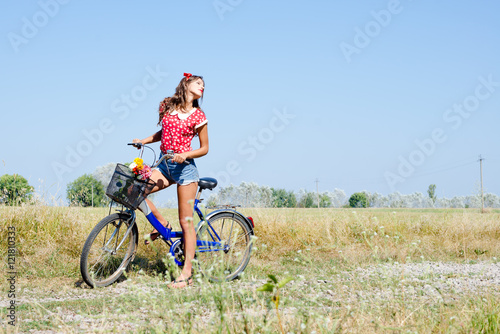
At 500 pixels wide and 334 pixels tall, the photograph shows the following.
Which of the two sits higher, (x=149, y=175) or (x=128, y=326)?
(x=149, y=175)

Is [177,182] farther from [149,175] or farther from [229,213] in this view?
[229,213]

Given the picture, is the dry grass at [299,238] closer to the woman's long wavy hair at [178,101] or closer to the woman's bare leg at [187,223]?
the woman's bare leg at [187,223]

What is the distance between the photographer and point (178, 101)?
4.98m

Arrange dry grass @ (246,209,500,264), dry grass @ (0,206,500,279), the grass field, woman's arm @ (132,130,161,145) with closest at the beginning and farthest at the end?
the grass field
woman's arm @ (132,130,161,145)
dry grass @ (0,206,500,279)
dry grass @ (246,209,500,264)

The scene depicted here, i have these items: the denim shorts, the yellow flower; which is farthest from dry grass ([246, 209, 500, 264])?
the yellow flower

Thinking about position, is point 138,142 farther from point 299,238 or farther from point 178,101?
point 299,238

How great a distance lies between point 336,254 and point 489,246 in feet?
9.85

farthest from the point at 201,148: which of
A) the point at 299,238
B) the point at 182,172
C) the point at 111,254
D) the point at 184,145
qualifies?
the point at 299,238

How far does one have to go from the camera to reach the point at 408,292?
3.77m

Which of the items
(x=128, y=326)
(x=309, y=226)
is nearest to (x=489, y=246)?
(x=309, y=226)

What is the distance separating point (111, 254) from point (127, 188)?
3.07 ft

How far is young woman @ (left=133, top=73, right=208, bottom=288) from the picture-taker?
4785 mm

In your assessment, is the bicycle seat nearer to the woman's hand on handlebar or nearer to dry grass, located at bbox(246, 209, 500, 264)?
the woman's hand on handlebar

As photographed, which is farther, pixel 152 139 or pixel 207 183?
pixel 152 139
